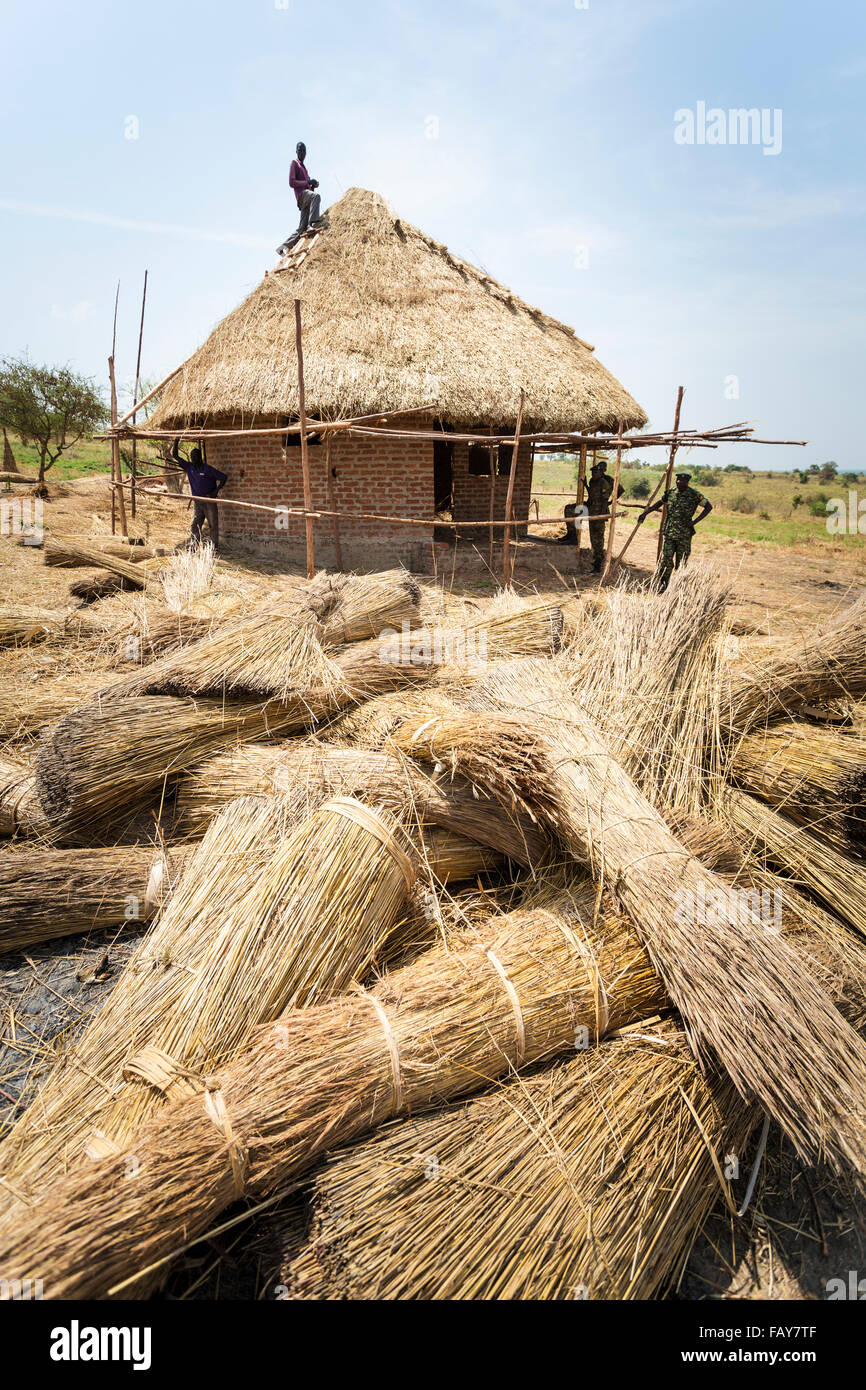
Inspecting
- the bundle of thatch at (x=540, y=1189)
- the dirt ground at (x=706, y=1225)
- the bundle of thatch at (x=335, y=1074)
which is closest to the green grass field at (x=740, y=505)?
the dirt ground at (x=706, y=1225)

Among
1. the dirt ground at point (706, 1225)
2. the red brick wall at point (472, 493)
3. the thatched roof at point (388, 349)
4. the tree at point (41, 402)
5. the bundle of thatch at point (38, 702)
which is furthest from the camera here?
the tree at point (41, 402)

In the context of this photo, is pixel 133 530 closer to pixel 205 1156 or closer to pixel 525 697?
pixel 525 697

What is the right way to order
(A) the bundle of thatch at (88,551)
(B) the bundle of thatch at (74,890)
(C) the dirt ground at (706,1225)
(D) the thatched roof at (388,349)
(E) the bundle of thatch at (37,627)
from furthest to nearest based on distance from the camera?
(D) the thatched roof at (388,349), (A) the bundle of thatch at (88,551), (E) the bundle of thatch at (37,627), (B) the bundle of thatch at (74,890), (C) the dirt ground at (706,1225)

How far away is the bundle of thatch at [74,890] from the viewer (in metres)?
2.82

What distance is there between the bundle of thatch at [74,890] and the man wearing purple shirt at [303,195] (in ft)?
35.9

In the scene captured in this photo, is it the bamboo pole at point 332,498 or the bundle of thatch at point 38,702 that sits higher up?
the bamboo pole at point 332,498

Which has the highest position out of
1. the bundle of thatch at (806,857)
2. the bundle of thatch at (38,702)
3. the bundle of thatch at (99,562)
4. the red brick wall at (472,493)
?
the red brick wall at (472,493)

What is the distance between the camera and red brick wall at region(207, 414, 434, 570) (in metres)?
9.12

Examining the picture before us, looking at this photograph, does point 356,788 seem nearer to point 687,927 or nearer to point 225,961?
point 225,961

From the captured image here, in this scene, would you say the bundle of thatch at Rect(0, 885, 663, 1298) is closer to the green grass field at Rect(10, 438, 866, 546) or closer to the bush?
the green grass field at Rect(10, 438, 866, 546)

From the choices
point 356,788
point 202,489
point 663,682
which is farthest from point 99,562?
point 663,682

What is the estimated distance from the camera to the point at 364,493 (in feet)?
30.4

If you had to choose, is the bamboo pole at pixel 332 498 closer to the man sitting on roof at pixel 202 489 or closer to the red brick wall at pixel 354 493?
the red brick wall at pixel 354 493
